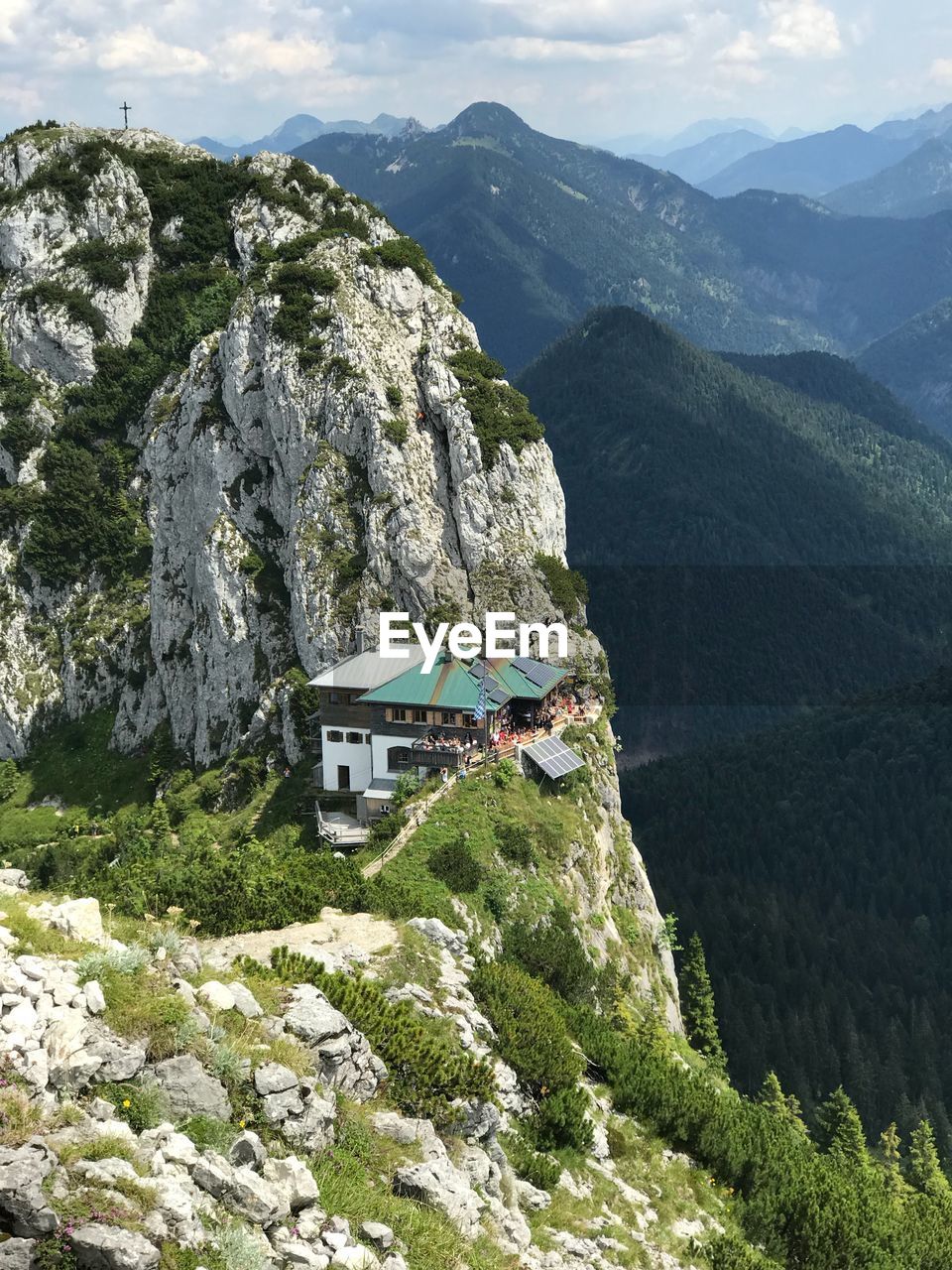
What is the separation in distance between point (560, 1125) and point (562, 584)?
49983mm

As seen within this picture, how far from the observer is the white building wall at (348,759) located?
68.8 meters

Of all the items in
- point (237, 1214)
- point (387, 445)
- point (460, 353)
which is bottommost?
point (237, 1214)

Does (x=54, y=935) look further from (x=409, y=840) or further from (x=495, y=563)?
(x=495, y=563)

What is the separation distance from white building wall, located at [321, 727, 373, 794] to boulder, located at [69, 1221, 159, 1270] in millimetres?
50236

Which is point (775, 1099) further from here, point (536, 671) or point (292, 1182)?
point (292, 1182)

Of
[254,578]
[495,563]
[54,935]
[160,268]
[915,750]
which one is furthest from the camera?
[915,750]

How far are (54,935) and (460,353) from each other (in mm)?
69833

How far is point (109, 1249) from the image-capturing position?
17906mm

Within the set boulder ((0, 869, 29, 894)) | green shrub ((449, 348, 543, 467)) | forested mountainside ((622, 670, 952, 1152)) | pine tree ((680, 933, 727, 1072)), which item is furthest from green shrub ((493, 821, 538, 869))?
forested mountainside ((622, 670, 952, 1152))

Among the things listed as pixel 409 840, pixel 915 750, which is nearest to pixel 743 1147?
pixel 409 840

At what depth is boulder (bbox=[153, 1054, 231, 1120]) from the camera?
22.4m

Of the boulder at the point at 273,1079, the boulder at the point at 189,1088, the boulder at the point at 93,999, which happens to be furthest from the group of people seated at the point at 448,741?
the boulder at the point at 93,999

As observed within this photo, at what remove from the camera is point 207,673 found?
86562 millimetres

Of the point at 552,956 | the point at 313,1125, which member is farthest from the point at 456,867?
the point at 313,1125
